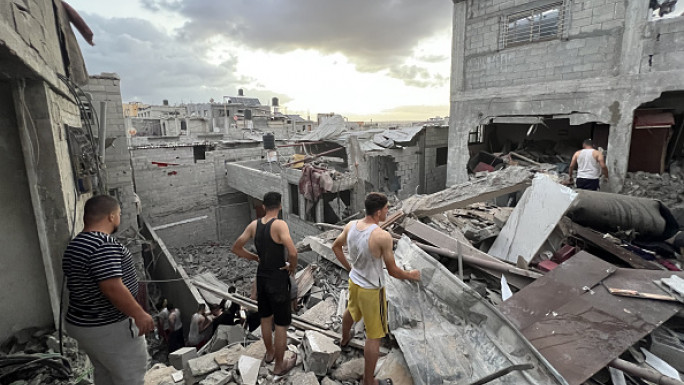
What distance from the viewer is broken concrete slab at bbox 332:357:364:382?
10.1ft

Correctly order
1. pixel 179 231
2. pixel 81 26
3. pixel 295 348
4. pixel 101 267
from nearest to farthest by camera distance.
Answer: pixel 101 267 → pixel 295 348 → pixel 81 26 → pixel 179 231

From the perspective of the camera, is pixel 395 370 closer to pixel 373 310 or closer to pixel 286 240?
pixel 373 310

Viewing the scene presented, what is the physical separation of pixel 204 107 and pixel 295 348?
39048 mm

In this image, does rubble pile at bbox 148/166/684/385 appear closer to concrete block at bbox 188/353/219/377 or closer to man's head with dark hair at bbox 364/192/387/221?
concrete block at bbox 188/353/219/377

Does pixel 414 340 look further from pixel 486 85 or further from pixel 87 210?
pixel 486 85

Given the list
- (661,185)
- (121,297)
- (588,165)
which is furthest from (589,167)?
(121,297)

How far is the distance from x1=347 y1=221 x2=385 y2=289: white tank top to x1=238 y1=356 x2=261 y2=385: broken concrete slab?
131 centimetres

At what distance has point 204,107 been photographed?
37438 millimetres

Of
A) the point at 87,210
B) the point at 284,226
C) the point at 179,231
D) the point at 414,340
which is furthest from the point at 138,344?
the point at 179,231

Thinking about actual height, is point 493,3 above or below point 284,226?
above

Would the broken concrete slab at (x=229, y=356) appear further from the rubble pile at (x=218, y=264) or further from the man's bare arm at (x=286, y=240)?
the rubble pile at (x=218, y=264)

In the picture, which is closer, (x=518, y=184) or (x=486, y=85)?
(x=518, y=184)

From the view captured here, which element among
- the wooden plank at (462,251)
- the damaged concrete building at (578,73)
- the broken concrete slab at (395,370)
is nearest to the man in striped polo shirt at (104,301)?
the broken concrete slab at (395,370)

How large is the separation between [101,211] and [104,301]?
625mm
